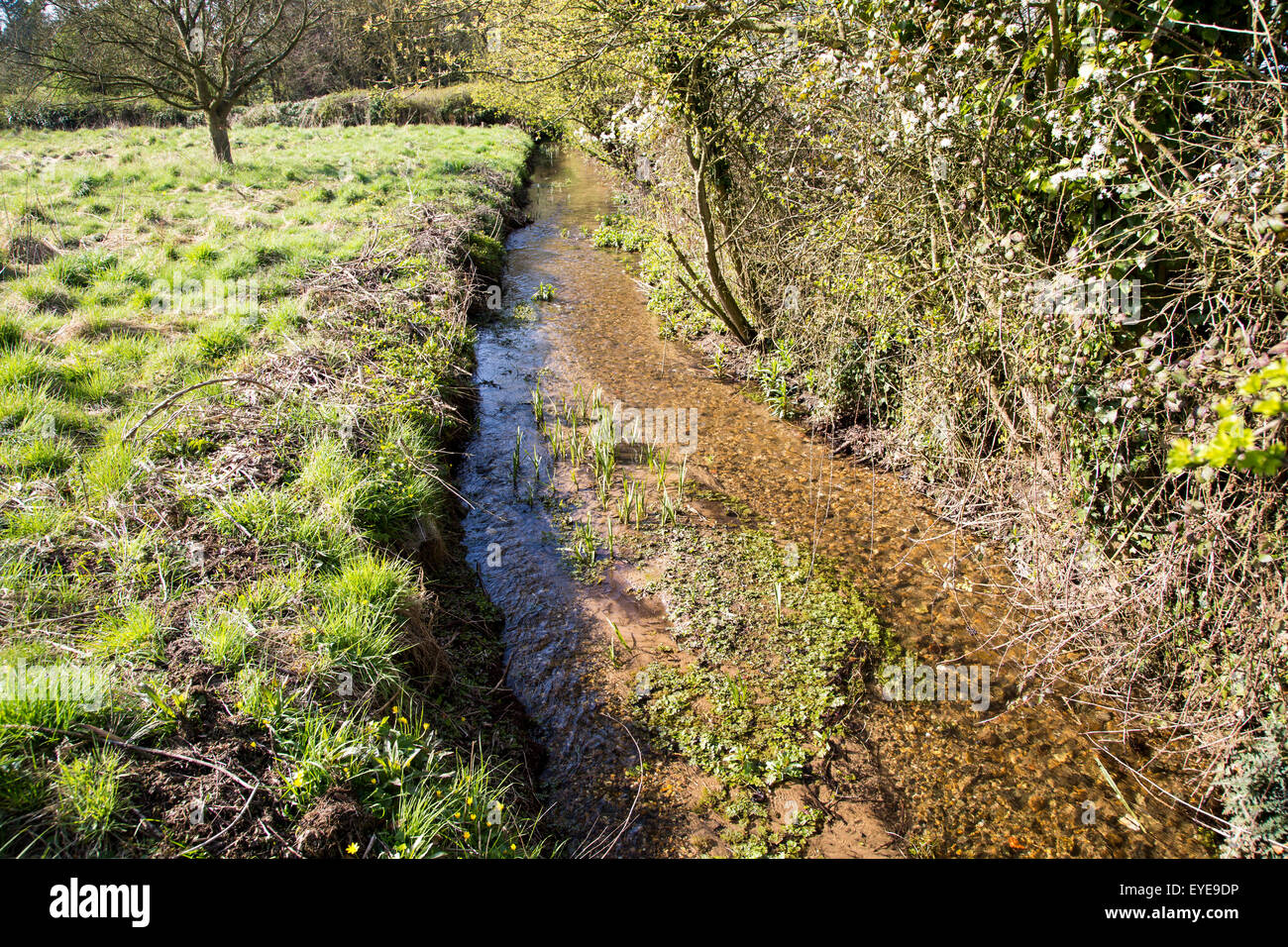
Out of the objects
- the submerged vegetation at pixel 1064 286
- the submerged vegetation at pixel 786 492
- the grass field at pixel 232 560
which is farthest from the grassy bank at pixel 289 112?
the submerged vegetation at pixel 1064 286

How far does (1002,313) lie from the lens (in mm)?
4820

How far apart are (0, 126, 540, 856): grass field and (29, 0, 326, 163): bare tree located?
6.32 metres

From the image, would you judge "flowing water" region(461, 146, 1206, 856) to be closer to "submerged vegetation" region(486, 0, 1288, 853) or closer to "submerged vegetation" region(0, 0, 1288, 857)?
"submerged vegetation" region(0, 0, 1288, 857)

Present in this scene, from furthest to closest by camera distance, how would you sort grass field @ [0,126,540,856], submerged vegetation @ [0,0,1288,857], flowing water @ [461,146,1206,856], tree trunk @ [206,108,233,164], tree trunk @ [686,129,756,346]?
tree trunk @ [206,108,233,164], tree trunk @ [686,129,756,346], flowing water @ [461,146,1206,856], submerged vegetation @ [0,0,1288,857], grass field @ [0,126,540,856]

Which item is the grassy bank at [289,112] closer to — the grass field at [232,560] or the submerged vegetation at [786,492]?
the grass field at [232,560]

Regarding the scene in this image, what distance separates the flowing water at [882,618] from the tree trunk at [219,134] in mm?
10922

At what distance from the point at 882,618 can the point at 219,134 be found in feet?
57.2

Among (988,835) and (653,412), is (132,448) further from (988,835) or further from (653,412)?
(988,835)

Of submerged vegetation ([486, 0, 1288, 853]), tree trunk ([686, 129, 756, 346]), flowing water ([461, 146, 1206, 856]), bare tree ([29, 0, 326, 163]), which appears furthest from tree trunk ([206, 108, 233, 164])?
tree trunk ([686, 129, 756, 346])

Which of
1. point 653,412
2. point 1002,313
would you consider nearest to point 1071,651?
point 1002,313

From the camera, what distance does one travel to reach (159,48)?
14156 mm

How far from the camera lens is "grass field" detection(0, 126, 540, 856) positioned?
9.04 feet

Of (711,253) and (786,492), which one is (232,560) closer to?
(786,492)

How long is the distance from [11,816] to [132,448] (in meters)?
3.13
